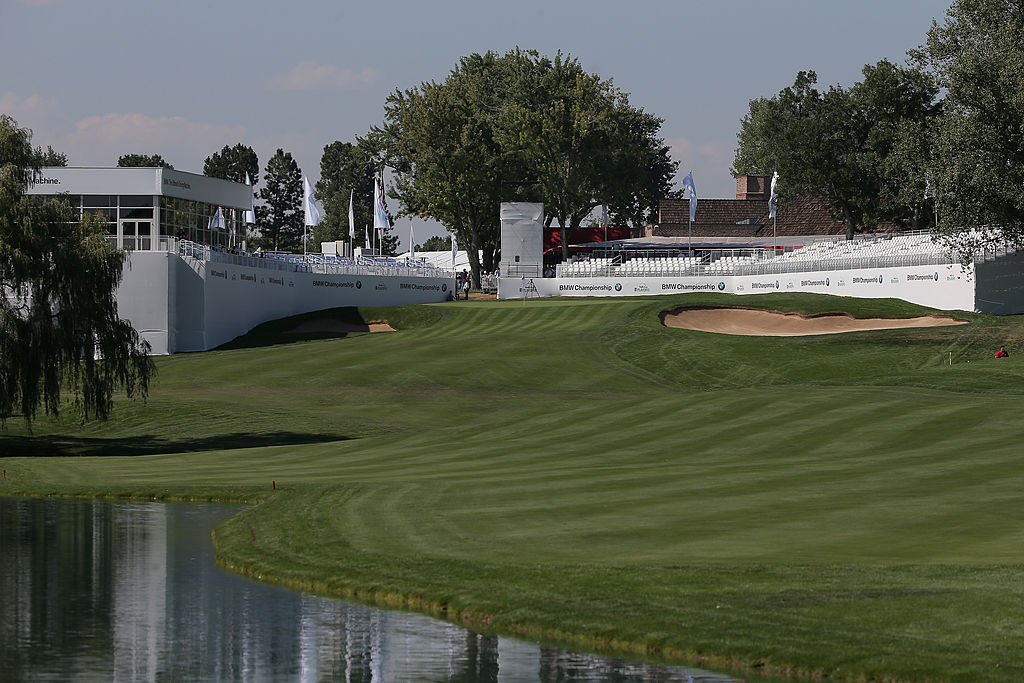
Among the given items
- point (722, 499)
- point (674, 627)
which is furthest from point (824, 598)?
point (722, 499)

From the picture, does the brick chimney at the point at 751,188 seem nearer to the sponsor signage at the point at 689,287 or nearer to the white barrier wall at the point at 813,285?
the white barrier wall at the point at 813,285

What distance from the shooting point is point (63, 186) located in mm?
78375

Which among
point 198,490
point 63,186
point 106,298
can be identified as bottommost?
point 198,490

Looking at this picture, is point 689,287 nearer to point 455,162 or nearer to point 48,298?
point 455,162

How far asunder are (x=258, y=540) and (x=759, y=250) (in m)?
92.5

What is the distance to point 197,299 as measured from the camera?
74062 millimetres

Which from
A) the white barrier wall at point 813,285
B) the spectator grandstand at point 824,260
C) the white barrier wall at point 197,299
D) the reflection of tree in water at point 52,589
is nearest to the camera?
the reflection of tree in water at point 52,589

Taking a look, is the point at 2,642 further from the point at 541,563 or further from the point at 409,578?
the point at 541,563

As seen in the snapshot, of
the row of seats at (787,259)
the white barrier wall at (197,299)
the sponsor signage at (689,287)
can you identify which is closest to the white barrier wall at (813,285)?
A: the sponsor signage at (689,287)

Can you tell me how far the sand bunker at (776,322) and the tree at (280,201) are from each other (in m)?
130

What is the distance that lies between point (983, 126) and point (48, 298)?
133 ft

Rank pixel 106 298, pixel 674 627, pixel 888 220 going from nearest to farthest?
pixel 674 627
pixel 106 298
pixel 888 220

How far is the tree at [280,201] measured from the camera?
19638 centimetres

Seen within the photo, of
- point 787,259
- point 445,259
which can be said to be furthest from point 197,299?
point 445,259
